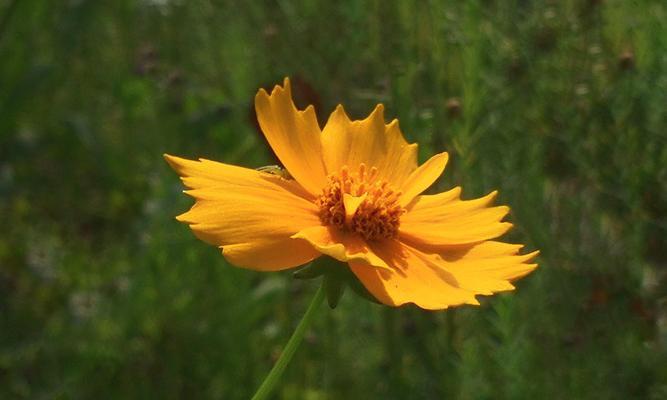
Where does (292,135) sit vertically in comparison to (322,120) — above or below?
above

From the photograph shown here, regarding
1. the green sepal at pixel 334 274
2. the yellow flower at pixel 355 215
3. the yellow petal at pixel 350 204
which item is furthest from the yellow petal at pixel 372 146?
the green sepal at pixel 334 274

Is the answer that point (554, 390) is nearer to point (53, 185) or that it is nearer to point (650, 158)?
point (650, 158)

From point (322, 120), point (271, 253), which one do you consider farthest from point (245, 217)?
point (322, 120)

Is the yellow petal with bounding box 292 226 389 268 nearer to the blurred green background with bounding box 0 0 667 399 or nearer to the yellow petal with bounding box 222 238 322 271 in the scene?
the yellow petal with bounding box 222 238 322 271

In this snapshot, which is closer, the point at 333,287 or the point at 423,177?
the point at 333,287

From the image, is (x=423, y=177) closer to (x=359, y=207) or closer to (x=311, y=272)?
(x=359, y=207)

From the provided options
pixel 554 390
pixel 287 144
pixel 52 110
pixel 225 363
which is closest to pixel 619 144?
pixel 554 390
